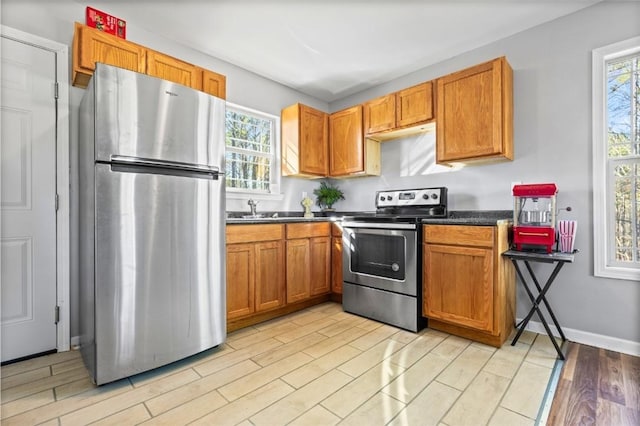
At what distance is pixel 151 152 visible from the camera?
6.03ft

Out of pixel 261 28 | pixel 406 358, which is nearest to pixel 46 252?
pixel 261 28

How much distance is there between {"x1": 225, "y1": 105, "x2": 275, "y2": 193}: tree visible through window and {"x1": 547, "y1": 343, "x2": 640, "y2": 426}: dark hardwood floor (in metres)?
3.03

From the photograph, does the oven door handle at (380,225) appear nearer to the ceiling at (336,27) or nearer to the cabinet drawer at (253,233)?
the cabinet drawer at (253,233)

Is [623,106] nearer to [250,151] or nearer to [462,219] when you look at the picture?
[462,219]

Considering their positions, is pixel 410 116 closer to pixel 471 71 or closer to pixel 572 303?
pixel 471 71

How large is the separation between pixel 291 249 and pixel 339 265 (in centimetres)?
65

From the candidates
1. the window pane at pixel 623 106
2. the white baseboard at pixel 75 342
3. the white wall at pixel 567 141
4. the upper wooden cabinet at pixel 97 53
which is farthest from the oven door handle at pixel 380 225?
the white baseboard at pixel 75 342

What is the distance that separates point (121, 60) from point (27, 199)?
1.19 meters

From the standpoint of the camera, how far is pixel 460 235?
233 cm

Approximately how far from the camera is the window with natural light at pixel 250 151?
10.8 ft

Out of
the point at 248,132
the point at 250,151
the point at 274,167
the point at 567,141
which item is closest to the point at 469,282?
the point at 567,141

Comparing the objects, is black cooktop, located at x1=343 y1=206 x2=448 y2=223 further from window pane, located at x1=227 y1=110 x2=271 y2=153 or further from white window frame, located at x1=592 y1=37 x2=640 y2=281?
window pane, located at x1=227 y1=110 x2=271 y2=153

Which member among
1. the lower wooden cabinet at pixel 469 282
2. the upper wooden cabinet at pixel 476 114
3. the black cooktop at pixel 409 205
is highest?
the upper wooden cabinet at pixel 476 114

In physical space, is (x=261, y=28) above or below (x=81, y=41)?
above
